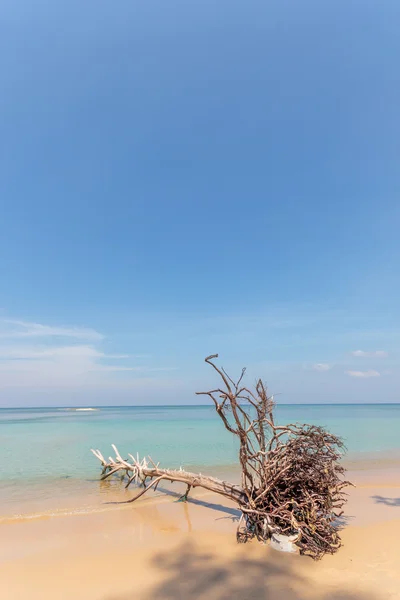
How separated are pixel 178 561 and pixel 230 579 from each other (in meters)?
1.16

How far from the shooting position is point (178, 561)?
6.02 metres

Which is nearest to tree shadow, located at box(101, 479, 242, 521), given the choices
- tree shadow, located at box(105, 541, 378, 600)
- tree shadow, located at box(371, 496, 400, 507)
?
tree shadow, located at box(105, 541, 378, 600)

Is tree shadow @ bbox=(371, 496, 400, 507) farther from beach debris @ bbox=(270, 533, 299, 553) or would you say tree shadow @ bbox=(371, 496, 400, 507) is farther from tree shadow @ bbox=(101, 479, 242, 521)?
beach debris @ bbox=(270, 533, 299, 553)

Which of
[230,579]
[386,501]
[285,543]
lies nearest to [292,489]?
[285,543]

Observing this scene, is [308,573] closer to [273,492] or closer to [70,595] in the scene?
[273,492]

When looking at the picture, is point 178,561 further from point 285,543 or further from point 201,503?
point 201,503

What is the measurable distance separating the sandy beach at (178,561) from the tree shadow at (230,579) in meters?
0.02

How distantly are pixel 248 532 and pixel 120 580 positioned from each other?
100 inches

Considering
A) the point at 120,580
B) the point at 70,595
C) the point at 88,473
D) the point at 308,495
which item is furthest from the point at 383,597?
the point at 88,473

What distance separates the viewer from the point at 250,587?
5039 mm

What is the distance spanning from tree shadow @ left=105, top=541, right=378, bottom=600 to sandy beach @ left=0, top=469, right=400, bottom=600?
2cm

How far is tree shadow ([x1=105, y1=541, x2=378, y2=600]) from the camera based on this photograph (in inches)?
189

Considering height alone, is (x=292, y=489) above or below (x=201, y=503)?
above

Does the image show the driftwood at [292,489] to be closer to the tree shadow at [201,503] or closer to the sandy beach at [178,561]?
the sandy beach at [178,561]
